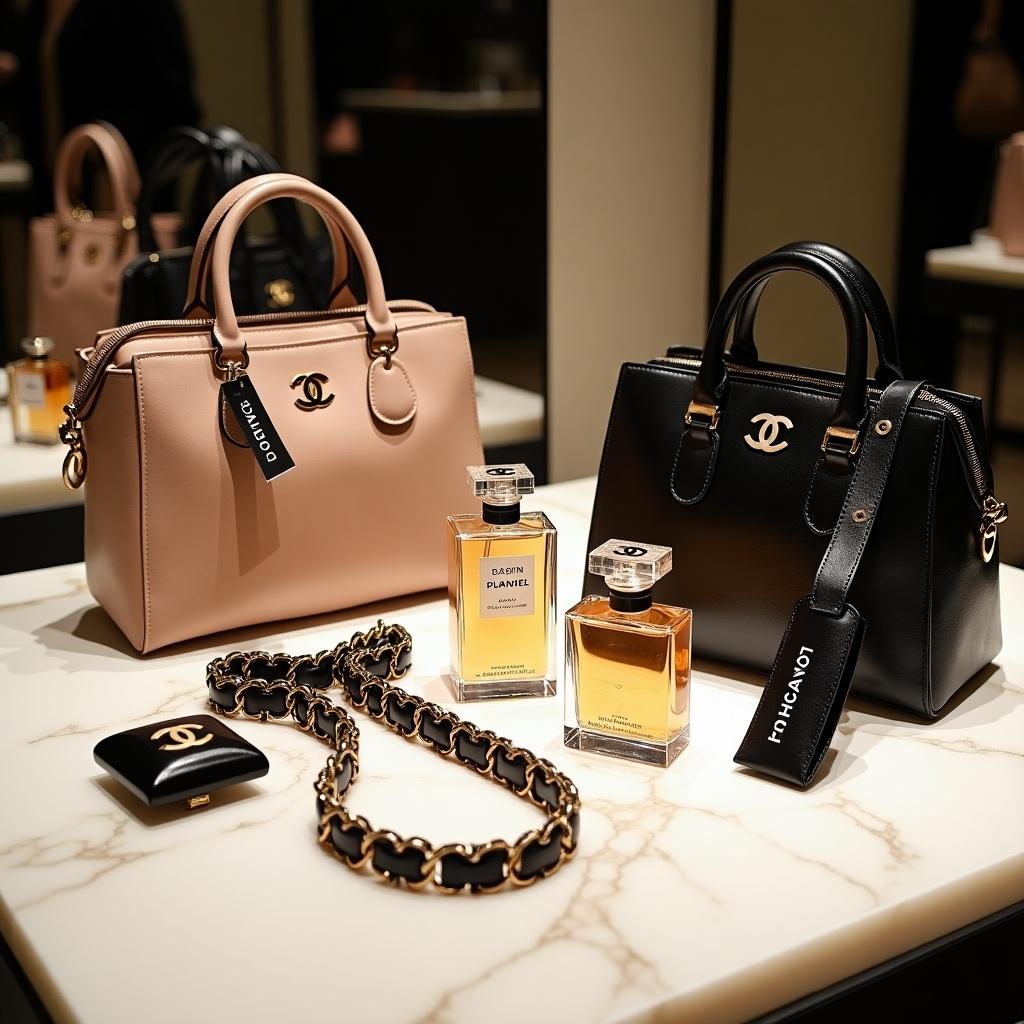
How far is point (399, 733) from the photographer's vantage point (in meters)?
0.95

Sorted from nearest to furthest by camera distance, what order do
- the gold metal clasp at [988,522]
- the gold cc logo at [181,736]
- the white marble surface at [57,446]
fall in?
the gold cc logo at [181,736] → the gold metal clasp at [988,522] → the white marble surface at [57,446]

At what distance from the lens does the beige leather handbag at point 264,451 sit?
3.43 ft

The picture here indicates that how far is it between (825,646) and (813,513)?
0.36ft

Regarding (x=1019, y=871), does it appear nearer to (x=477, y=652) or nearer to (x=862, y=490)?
Result: (x=862, y=490)

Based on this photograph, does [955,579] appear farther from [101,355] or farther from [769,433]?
[101,355]

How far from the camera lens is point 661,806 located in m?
0.85

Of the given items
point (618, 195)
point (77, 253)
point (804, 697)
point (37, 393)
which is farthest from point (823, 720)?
point (77, 253)

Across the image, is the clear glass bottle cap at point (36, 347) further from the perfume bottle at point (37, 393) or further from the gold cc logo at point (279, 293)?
the gold cc logo at point (279, 293)

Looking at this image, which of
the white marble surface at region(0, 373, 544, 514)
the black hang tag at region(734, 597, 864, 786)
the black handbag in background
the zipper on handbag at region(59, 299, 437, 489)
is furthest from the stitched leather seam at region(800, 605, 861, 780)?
the black handbag in background

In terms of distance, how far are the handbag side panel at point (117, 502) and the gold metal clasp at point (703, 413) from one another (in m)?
0.44

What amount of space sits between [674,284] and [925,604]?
98 cm

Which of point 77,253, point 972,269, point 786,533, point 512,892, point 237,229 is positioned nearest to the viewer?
point 512,892

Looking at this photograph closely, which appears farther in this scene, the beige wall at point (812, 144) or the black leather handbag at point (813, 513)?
the beige wall at point (812, 144)

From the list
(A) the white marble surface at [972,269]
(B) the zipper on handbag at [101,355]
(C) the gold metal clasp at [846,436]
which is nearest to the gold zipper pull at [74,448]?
(B) the zipper on handbag at [101,355]
